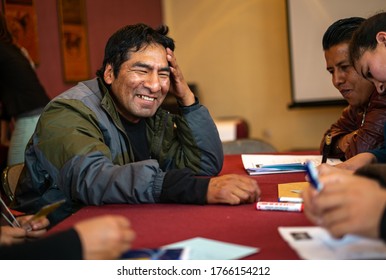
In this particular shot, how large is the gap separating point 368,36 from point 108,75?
34.5 inches

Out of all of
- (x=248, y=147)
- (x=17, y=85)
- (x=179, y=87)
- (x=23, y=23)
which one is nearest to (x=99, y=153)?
(x=179, y=87)

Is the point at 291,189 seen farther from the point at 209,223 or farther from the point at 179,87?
the point at 179,87

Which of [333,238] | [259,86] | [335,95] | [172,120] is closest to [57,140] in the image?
[172,120]

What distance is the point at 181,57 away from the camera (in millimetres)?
5422

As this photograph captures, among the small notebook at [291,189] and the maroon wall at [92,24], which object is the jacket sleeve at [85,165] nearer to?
the small notebook at [291,189]

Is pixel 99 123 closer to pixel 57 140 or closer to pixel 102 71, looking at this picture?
pixel 57 140

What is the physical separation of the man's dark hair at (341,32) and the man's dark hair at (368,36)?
1.26 ft

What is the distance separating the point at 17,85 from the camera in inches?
120

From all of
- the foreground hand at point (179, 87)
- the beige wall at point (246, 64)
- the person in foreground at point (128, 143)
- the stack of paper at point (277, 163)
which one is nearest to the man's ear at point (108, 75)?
the person in foreground at point (128, 143)

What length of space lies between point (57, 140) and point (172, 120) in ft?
2.14

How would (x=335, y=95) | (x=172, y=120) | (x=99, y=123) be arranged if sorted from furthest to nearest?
(x=335, y=95) < (x=172, y=120) < (x=99, y=123)

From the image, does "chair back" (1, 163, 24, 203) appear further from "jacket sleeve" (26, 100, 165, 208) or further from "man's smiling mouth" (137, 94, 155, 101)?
"man's smiling mouth" (137, 94, 155, 101)

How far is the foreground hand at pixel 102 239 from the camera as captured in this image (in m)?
0.75

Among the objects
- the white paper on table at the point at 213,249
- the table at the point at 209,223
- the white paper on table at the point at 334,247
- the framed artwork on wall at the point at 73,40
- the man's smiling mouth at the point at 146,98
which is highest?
the framed artwork on wall at the point at 73,40
